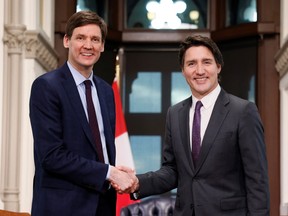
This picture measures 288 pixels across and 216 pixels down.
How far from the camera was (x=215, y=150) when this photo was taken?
321cm

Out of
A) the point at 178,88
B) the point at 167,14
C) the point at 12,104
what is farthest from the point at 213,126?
the point at 167,14

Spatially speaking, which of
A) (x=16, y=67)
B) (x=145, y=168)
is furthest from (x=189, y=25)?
(x=16, y=67)

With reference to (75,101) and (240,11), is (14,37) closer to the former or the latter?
(75,101)

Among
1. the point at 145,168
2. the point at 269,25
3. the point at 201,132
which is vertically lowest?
the point at 145,168

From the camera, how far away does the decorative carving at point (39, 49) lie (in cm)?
579

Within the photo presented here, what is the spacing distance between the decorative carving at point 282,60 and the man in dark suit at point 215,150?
3.14 m

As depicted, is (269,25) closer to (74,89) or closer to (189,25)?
(189,25)

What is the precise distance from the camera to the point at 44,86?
3080 millimetres

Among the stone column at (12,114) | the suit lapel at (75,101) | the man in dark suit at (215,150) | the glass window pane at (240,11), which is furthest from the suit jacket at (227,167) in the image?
the glass window pane at (240,11)

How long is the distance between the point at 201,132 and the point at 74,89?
602mm

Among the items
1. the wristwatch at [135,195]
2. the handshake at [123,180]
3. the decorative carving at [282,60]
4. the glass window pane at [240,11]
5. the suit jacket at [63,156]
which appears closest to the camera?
the suit jacket at [63,156]

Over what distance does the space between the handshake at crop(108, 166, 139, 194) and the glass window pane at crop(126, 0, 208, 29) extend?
4.42 m

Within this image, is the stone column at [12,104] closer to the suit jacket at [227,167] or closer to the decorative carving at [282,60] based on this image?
the decorative carving at [282,60]

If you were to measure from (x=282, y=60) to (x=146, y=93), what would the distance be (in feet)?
5.68
